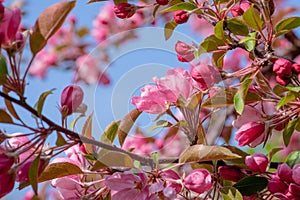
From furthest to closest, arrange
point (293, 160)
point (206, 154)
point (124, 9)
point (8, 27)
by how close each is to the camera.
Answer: point (124, 9)
point (293, 160)
point (206, 154)
point (8, 27)

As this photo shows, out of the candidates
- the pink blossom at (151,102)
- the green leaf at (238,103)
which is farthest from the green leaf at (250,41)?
the pink blossom at (151,102)

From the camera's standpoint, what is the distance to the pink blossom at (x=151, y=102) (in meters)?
1.29

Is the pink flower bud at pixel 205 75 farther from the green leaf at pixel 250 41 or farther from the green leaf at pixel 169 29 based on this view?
Result: the green leaf at pixel 169 29

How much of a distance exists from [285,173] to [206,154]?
0.22 m

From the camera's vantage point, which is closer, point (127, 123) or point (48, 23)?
point (48, 23)

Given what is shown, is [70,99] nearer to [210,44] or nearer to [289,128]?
[210,44]

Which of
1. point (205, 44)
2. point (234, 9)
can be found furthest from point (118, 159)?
point (234, 9)

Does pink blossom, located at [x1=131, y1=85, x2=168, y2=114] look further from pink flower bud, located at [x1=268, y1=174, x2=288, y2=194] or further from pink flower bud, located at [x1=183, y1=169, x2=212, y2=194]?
pink flower bud, located at [x1=268, y1=174, x2=288, y2=194]

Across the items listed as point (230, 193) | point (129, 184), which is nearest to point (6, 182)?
point (129, 184)

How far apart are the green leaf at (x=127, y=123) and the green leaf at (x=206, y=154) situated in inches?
8.6

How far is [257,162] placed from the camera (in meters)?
1.25

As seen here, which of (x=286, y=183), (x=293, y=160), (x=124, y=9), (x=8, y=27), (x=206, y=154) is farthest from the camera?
(x=124, y=9)

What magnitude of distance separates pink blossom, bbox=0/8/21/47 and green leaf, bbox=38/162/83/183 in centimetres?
30

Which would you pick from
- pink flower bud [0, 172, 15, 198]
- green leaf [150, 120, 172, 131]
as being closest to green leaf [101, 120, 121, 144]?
green leaf [150, 120, 172, 131]
